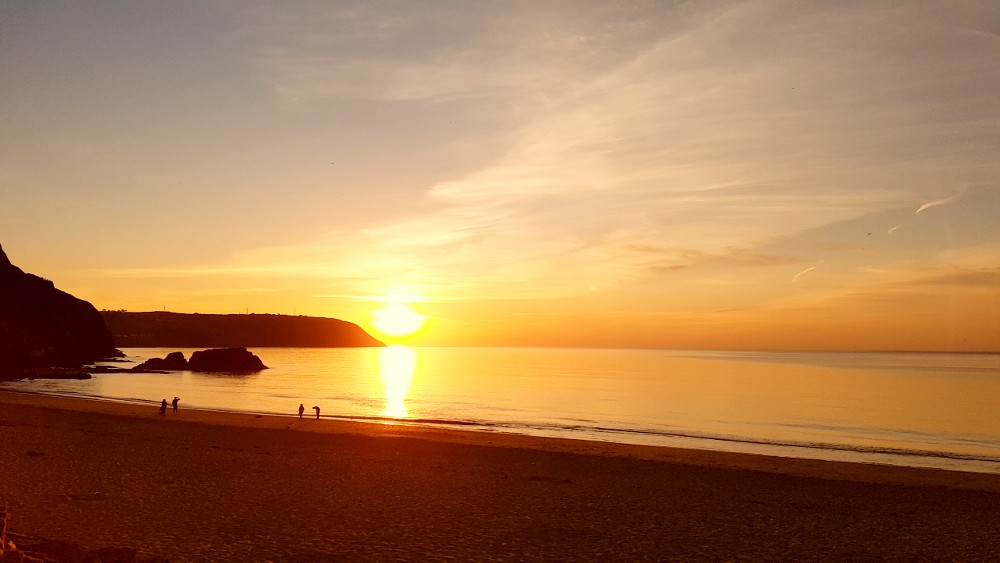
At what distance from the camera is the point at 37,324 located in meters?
101

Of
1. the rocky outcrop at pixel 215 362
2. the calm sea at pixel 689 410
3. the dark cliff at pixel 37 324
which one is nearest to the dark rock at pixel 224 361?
the rocky outcrop at pixel 215 362

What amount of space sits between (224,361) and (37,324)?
2941 centimetres

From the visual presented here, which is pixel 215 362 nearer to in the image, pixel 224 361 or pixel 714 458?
pixel 224 361

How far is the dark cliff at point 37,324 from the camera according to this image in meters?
91.2

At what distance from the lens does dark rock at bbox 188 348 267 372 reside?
11969cm

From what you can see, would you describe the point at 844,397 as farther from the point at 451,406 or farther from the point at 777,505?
the point at 777,505

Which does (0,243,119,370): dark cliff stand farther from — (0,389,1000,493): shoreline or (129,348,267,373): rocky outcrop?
(0,389,1000,493): shoreline

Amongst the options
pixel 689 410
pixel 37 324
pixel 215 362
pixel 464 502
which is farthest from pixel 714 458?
pixel 215 362

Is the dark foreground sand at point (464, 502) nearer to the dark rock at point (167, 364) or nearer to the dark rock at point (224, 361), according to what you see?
the dark rock at point (167, 364)

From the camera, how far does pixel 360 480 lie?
1867cm

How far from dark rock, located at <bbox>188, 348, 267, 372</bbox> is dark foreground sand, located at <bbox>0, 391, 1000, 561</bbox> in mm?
98295

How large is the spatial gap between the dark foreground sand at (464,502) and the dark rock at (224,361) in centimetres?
9829

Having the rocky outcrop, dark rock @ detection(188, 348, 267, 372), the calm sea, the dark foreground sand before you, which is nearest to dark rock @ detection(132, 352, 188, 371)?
the rocky outcrop

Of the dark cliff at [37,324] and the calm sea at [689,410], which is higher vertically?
the dark cliff at [37,324]
